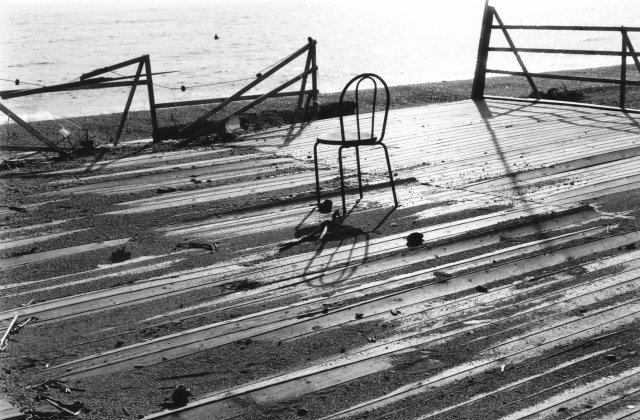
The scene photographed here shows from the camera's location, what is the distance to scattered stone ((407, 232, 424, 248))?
5.77 meters

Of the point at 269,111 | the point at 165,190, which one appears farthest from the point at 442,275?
the point at 269,111

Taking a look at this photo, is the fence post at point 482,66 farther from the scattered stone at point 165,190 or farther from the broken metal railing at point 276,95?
the scattered stone at point 165,190

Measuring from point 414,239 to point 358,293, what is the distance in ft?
3.15

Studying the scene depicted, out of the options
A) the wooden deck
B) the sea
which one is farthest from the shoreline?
the wooden deck

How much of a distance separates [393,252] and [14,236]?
276 centimetres

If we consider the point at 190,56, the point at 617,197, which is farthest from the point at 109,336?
the point at 190,56

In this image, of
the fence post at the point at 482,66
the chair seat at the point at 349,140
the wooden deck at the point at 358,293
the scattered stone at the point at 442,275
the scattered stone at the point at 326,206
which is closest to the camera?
the wooden deck at the point at 358,293

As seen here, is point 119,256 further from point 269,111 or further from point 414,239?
point 269,111

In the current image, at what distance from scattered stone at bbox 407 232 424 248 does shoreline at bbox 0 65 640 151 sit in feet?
17.6

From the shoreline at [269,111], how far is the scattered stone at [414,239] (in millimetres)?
5373

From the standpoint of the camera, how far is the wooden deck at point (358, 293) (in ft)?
12.6

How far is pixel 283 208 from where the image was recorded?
272 inches

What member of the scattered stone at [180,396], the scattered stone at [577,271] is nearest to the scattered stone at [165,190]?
the scattered stone at [577,271]

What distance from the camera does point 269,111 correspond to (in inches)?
470
